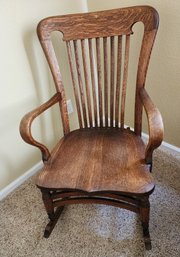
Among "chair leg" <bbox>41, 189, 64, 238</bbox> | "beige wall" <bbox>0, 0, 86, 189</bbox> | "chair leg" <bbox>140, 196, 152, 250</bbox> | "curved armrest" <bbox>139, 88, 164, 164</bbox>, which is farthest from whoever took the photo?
"beige wall" <bbox>0, 0, 86, 189</bbox>

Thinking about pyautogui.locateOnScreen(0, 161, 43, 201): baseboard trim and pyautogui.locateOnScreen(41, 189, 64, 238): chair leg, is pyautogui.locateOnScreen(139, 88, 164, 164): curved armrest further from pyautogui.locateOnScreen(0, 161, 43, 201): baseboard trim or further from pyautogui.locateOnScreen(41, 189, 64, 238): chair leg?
pyautogui.locateOnScreen(0, 161, 43, 201): baseboard trim

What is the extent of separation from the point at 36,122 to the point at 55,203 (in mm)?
569

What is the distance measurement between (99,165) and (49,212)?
375 millimetres

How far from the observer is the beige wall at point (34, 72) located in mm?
1173

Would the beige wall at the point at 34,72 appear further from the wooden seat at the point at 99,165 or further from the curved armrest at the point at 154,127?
the curved armrest at the point at 154,127

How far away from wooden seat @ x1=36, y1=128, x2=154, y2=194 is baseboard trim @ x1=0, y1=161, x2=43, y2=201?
1.67 ft

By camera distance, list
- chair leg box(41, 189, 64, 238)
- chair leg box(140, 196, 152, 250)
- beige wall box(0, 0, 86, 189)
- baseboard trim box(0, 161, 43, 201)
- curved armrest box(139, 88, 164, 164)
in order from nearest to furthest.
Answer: curved armrest box(139, 88, 164, 164), chair leg box(140, 196, 152, 250), chair leg box(41, 189, 64, 238), beige wall box(0, 0, 86, 189), baseboard trim box(0, 161, 43, 201)

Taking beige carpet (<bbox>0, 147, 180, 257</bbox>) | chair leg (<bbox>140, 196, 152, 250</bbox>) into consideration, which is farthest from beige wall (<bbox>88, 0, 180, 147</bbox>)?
chair leg (<bbox>140, 196, 152, 250</bbox>)

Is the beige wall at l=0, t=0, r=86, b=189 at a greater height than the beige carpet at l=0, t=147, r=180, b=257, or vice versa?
the beige wall at l=0, t=0, r=86, b=189

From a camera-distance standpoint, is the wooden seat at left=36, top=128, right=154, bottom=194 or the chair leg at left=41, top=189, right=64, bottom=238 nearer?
the wooden seat at left=36, top=128, right=154, bottom=194

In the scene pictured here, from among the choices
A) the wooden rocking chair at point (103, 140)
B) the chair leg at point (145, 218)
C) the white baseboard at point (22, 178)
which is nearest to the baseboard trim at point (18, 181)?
the white baseboard at point (22, 178)

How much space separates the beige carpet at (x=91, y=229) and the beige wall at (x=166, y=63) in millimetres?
376

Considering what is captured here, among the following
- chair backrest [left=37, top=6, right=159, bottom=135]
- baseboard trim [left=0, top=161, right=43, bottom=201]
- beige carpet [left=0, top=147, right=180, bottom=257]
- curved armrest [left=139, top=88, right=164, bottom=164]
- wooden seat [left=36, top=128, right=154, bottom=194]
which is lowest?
beige carpet [left=0, top=147, right=180, bottom=257]

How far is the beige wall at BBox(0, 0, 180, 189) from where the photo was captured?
1173 millimetres
